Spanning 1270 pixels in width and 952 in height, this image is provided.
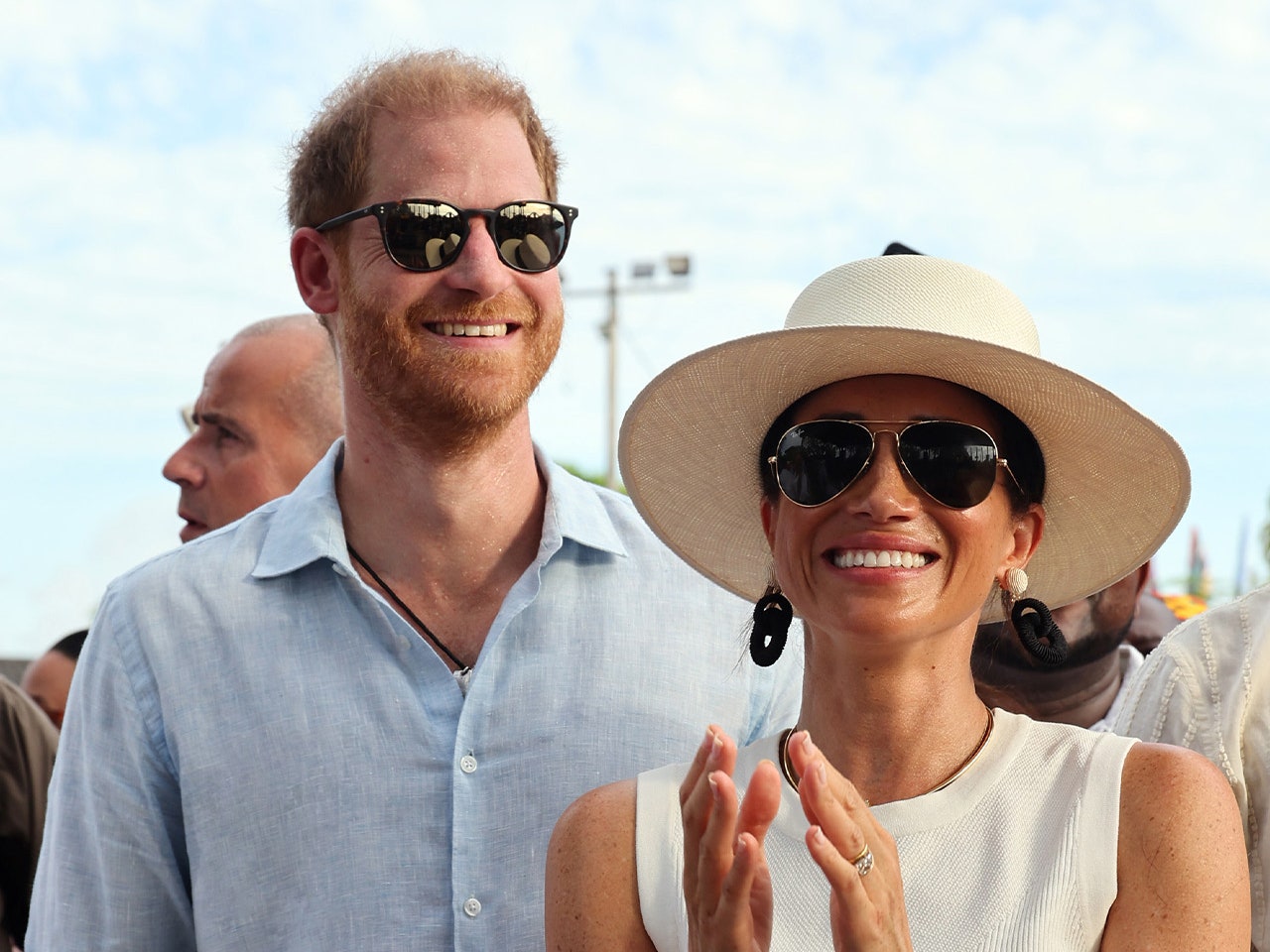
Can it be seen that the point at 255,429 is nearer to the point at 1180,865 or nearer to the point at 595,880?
the point at 595,880

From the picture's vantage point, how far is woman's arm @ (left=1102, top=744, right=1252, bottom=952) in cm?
220

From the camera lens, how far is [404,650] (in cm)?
306

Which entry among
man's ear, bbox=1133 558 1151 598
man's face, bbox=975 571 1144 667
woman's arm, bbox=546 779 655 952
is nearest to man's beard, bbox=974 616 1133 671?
man's face, bbox=975 571 1144 667

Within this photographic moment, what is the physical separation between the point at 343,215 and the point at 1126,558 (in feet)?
5.69

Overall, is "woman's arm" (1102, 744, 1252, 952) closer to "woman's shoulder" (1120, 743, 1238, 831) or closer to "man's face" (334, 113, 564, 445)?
"woman's shoulder" (1120, 743, 1238, 831)

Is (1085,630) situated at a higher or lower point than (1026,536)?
lower

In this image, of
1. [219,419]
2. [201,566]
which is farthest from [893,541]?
[219,419]

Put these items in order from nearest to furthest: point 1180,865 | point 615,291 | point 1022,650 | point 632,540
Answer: point 1180,865
point 632,540
point 1022,650
point 615,291

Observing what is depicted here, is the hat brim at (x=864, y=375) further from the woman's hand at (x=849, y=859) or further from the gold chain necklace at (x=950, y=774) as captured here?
the woman's hand at (x=849, y=859)

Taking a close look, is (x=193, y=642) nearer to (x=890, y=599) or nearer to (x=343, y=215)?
(x=343, y=215)

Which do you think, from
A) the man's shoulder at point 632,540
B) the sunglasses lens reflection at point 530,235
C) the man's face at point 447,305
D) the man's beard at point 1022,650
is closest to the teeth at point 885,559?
the man's shoulder at point 632,540

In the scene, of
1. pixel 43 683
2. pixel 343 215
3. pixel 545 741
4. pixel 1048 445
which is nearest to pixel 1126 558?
pixel 1048 445

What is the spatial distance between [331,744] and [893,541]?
1.22 metres

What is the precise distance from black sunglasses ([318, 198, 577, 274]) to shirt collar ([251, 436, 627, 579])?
0.48m
